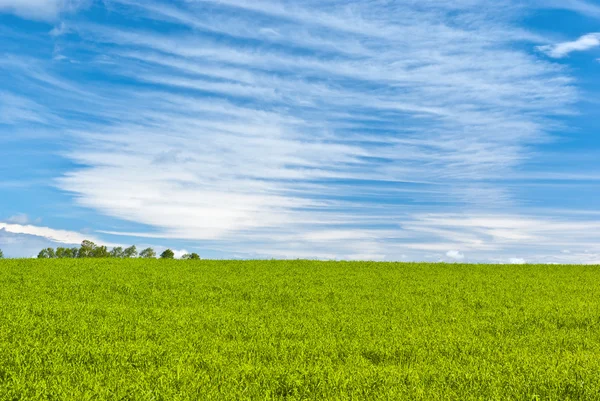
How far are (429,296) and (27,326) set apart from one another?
1382cm

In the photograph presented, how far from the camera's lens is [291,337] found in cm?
1223

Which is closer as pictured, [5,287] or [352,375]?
[352,375]

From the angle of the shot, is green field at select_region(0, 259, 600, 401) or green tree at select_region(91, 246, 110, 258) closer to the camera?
green field at select_region(0, 259, 600, 401)

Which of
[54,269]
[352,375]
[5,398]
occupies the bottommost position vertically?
[5,398]

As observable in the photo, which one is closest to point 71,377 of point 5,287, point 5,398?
point 5,398

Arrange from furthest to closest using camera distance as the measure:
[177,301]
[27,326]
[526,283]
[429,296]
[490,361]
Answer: [526,283]
[429,296]
[177,301]
[27,326]
[490,361]

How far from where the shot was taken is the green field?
8.25 meters

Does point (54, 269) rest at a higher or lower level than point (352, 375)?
higher

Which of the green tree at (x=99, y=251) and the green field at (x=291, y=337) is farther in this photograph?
the green tree at (x=99, y=251)

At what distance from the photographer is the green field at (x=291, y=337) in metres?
8.25

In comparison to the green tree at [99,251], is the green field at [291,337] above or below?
below

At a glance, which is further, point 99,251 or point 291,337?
point 99,251

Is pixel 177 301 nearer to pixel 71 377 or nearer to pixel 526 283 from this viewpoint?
pixel 71 377

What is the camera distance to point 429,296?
64.8ft
